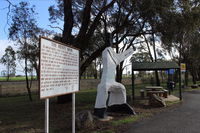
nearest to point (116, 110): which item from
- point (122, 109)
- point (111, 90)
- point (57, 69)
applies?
point (122, 109)

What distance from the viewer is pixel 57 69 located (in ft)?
15.5

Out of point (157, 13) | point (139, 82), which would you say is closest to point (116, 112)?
point (157, 13)

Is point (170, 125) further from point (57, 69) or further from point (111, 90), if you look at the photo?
point (57, 69)

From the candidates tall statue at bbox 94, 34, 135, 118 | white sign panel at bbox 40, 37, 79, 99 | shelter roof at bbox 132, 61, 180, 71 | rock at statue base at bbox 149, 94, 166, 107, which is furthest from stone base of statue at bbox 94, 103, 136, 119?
shelter roof at bbox 132, 61, 180, 71

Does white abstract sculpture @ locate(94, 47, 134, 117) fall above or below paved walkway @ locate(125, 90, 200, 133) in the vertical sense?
above

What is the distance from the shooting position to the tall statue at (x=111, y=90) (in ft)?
29.5

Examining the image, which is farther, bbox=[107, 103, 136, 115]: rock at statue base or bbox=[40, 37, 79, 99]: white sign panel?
bbox=[107, 103, 136, 115]: rock at statue base

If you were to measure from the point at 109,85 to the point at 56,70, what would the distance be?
493 centimetres

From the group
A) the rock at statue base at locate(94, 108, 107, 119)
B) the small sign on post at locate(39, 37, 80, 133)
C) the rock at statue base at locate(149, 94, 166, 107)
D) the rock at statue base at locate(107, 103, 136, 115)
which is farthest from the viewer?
the rock at statue base at locate(149, 94, 166, 107)

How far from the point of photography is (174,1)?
12.5 meters

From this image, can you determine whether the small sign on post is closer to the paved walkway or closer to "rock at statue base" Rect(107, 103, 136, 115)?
the paved walkway

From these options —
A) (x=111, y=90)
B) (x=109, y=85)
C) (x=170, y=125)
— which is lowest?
(x=170, y=125)

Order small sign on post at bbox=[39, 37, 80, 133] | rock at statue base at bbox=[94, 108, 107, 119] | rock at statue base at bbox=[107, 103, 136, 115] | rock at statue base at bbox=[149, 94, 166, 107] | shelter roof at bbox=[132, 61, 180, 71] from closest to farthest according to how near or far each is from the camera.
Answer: small sign on post at bbox=[39, 37, 80, 133] → rock at statue base at bbox=[94, 108, 107, 119] → rock at statue base at bbox=[107, 103, 136, 115] → rock at statue base at bbox=[149, 94, 166, 107] → shelter roof at bbox=[132, 61, 180, 71]

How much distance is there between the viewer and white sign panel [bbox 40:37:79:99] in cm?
413
